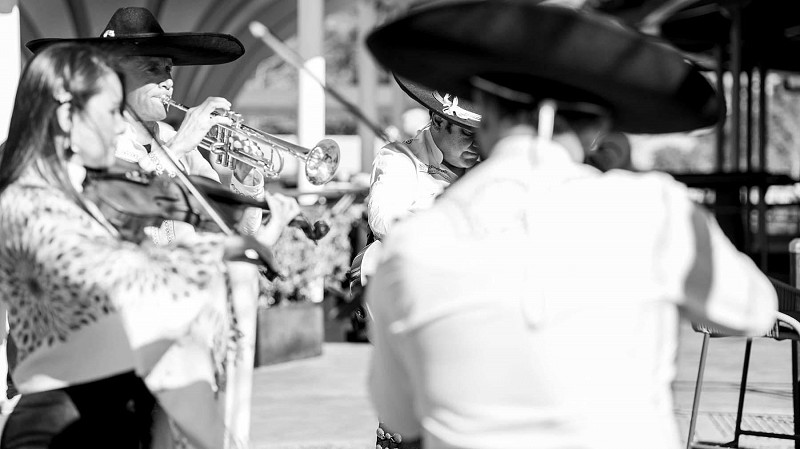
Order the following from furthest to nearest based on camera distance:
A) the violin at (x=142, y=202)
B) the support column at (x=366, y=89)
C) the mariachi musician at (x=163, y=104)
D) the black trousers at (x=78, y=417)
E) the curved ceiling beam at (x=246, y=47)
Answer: the curved ceiling beam at (x=246, y=47) → the support column at (x=366, y=89) → the mariachi musician at (x=163, y=104) → the violin at (x=142, y=202) → the black trousers at (x=78, y=417)

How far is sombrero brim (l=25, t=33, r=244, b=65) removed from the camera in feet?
11.9

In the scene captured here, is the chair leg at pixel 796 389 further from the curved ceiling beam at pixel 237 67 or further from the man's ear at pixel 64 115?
the curved ceiling beam at pixel 237 67

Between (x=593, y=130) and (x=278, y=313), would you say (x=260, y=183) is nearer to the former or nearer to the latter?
(x=593, y=130)

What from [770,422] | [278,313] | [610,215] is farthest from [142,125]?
[278,313]

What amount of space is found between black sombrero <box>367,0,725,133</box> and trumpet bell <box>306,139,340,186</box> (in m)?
2.49

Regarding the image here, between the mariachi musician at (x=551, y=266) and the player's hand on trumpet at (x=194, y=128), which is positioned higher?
the player's hand on trumpet at (x=194, y=128)

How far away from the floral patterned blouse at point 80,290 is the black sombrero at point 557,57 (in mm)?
708

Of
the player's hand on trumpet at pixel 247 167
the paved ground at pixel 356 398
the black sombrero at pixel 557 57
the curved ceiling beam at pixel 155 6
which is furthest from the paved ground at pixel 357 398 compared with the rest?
the curved ceiling beam at pixel 155 6

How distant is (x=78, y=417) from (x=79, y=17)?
11334mm

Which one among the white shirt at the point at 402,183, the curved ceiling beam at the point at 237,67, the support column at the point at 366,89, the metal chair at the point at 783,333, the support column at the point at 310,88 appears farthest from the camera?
the curved ceiling beam at the point at 237,67

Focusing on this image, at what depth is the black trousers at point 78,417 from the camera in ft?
8.51

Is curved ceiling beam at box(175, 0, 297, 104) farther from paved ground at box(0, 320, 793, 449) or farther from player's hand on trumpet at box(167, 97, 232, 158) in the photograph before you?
player's hand on trumpet at box(167, 97, 232, 158)

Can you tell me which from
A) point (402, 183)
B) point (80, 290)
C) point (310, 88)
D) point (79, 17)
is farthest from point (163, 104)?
point (79, 17)

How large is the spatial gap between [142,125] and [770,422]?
4.51 meters
